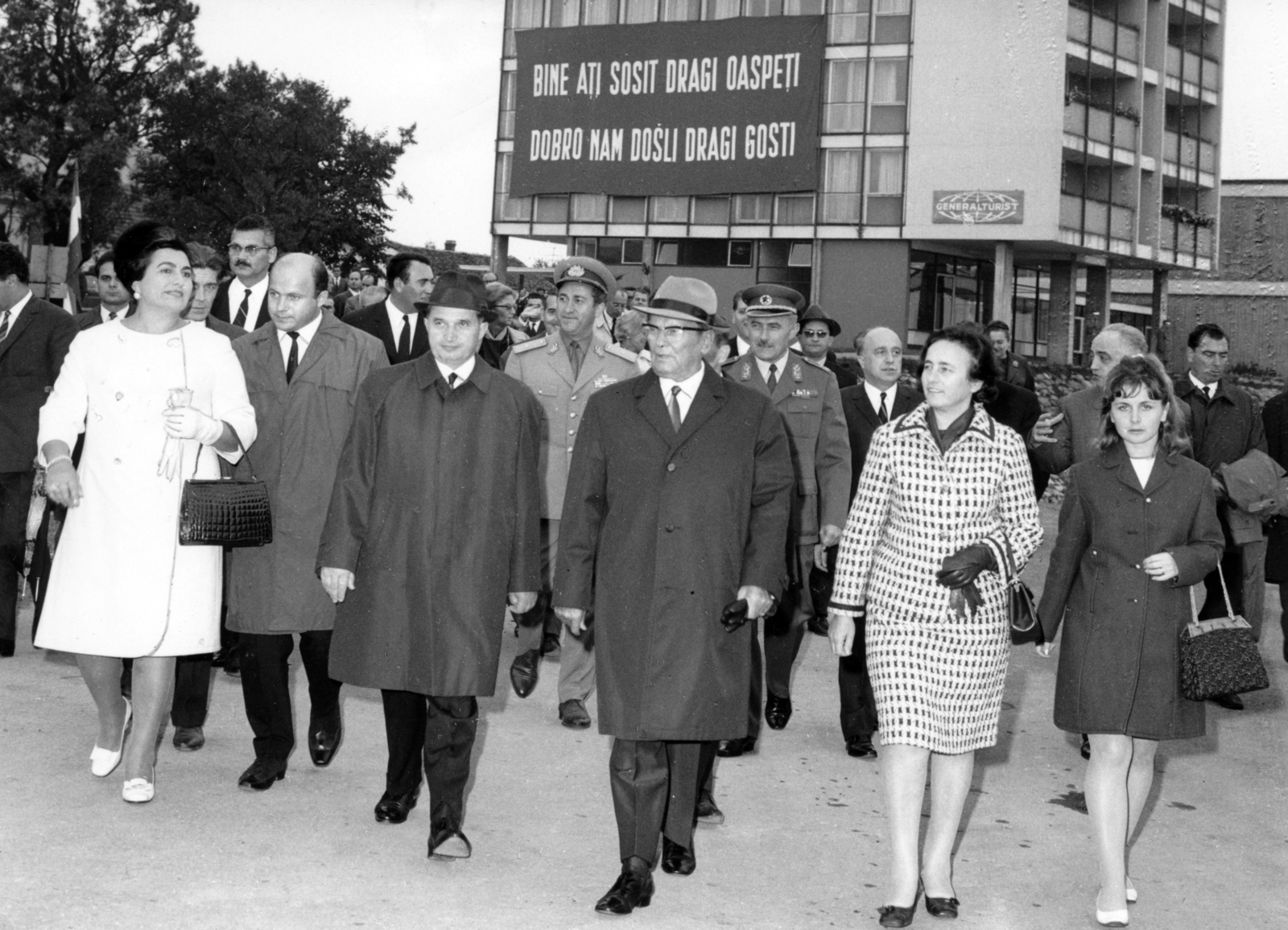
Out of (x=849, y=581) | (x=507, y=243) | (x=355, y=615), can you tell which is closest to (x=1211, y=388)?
(x=849, y=581)

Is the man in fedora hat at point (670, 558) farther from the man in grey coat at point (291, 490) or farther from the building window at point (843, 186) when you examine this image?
the building window at point (843, 186)

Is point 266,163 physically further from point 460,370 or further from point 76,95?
point 460,370

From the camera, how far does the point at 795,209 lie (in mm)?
49219

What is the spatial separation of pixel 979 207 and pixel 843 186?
4.14 metres

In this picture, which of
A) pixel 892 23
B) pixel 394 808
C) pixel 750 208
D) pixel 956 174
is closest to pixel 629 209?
pixel 750 208

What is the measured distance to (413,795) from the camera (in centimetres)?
659

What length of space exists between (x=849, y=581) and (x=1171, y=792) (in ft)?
9.11

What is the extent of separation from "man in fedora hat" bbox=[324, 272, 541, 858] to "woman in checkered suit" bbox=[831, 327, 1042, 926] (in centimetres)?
122

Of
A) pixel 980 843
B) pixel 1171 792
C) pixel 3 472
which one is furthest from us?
pixel 3 472

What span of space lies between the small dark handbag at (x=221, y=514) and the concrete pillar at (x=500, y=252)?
152ft

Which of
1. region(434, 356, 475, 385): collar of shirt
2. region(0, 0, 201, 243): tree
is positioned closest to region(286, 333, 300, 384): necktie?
region(434, 356, 475, 385): collar of shirt

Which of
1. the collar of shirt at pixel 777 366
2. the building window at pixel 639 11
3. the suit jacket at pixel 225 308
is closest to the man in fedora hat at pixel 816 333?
the collar of shirt at pixel 777 366

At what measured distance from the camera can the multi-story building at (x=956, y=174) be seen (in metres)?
46.3

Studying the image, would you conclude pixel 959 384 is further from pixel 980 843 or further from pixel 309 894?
pixel 309 894
